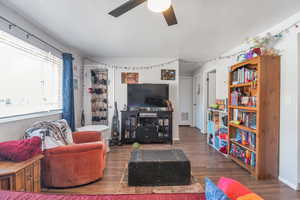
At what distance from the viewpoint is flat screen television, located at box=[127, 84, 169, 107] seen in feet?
13.6

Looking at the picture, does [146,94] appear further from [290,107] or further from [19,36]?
[290,107]

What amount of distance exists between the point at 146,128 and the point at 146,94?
2.84 ft

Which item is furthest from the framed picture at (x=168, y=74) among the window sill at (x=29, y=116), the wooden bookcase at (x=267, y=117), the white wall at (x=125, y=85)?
the window sill at (x=29, y=116)

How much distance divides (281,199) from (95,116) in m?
4.03

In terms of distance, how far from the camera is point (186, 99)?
692 centimetres

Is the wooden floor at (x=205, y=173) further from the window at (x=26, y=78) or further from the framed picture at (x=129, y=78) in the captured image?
the framed picture at (x=129, y=78)

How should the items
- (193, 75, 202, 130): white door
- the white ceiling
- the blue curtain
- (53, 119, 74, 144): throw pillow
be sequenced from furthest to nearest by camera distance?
1. (193, 75, 202, 130): white door
2. the blue curtain
3. (53, 119, 74, 144): throw pillow
4. the white ceiling

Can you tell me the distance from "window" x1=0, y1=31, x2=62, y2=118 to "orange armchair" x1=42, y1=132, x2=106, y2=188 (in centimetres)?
84

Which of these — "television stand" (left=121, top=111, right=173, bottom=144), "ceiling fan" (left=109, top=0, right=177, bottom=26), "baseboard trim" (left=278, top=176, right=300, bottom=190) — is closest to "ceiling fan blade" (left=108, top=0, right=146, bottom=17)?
"ceiling fan" (left=109, top=0, right=177, bottom=26)

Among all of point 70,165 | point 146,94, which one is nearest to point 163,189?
point 70,165

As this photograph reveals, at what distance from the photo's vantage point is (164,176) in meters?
2.12

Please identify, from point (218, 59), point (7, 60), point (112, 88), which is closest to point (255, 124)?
point (218, 59)

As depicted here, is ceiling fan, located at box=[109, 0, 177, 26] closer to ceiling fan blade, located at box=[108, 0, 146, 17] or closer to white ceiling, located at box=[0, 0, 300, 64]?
ceiling fan blade, located at box=[108, 0, 146, 17]

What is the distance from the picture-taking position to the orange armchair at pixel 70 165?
6.63 feet
